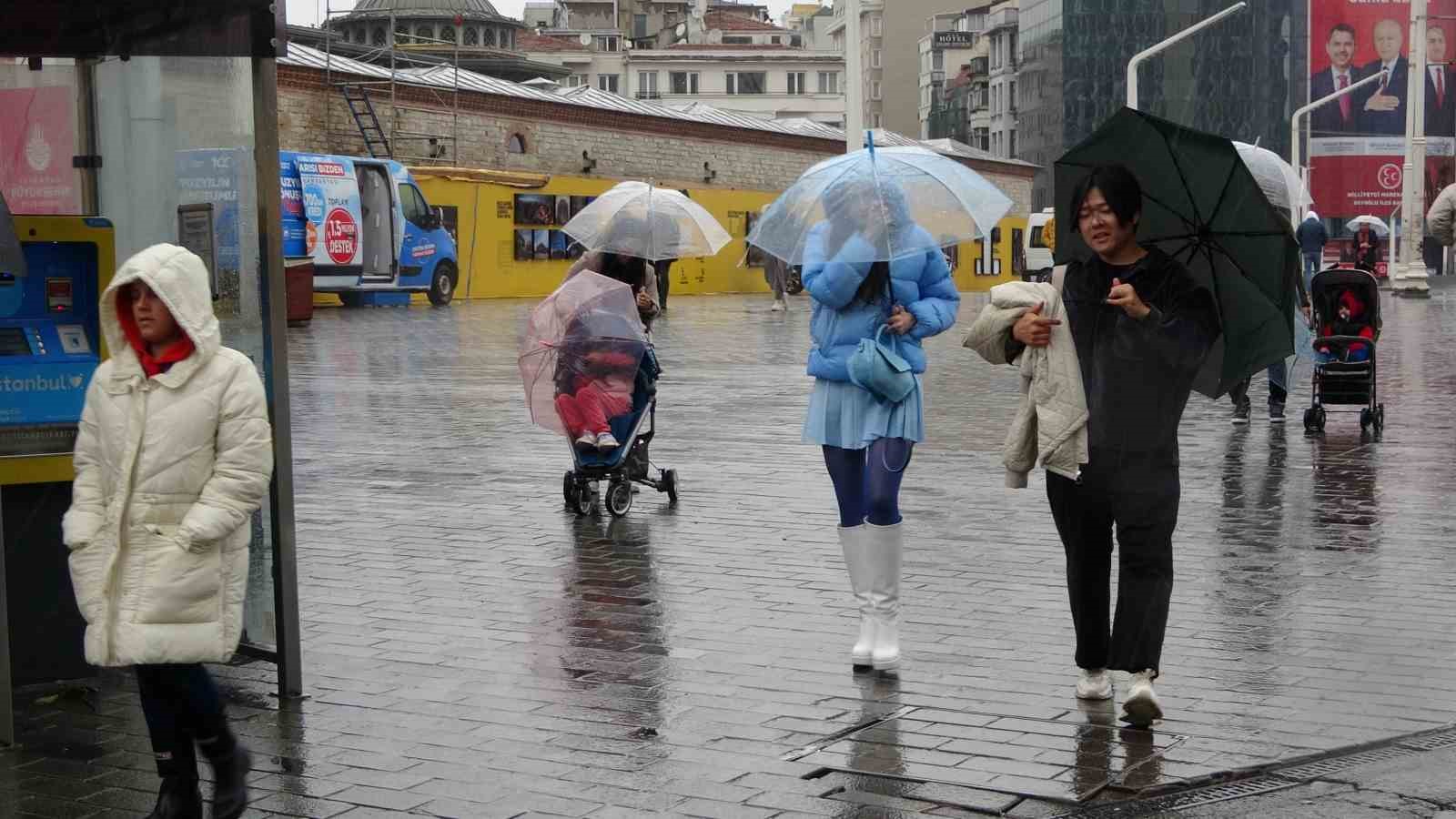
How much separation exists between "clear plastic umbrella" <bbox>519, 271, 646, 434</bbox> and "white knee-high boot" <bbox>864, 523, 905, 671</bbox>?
12.3 ft

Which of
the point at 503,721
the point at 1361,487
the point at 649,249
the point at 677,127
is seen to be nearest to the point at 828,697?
the point at 503,721

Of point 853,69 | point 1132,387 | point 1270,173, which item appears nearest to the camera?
point 1132,387

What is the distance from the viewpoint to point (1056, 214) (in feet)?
20.4

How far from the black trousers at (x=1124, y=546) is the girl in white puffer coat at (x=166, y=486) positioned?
8.26ft

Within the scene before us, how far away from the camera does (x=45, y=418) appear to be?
6516mm

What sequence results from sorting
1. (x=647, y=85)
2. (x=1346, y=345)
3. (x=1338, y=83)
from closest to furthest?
(x=1346, y=345)
(x=1338, y=83)
(x=647, y=85)

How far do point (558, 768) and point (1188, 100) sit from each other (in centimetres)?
10057

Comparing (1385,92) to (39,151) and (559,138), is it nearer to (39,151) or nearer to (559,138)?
(559,138)

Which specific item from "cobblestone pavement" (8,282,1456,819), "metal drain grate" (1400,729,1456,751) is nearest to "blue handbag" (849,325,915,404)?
"cobblestone pavement" (8,282,1456,819)

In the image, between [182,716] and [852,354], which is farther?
[852,354]

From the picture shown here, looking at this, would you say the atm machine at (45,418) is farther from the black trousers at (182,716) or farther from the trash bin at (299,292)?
the trash bin at (299,292)

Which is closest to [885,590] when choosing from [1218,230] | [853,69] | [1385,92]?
[1218,230]

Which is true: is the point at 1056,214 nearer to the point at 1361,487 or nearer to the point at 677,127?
the point at 1361,487

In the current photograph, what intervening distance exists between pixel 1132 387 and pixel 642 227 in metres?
5.10
